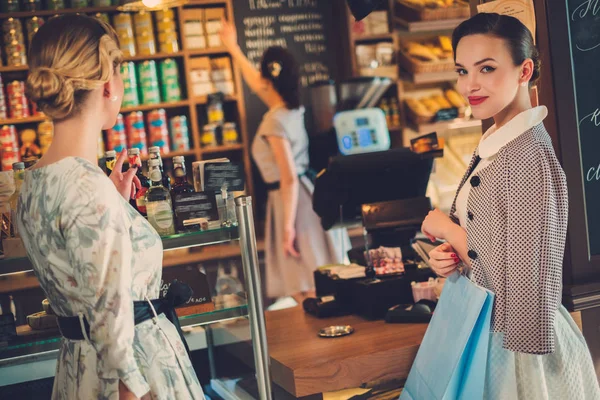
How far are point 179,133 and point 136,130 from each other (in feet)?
1.02

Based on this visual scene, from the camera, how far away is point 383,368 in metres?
2.36

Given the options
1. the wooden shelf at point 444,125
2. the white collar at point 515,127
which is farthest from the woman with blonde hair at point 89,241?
the wooden shelf at point 444,125

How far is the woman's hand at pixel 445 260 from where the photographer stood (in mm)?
2160

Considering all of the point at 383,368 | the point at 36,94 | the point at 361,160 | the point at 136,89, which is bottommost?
the point at 383,368

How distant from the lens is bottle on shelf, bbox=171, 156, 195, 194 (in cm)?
219

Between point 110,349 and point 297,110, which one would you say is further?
point 297,110

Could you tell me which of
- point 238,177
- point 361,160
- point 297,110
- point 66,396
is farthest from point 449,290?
point 297,110

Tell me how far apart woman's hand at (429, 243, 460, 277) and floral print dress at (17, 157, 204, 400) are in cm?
79

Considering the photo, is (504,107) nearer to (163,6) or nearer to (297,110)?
(163,6)

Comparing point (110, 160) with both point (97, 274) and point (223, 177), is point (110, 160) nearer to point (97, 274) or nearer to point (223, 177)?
point (223, 177)

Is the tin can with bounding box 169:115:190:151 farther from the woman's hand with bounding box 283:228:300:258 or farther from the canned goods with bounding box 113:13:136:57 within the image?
the woman's hand with bounding box 283:228:300:258

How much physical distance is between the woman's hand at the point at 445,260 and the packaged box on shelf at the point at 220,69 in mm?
3725

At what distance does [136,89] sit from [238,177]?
11.5ft

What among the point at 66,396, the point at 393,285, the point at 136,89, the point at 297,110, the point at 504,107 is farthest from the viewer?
the point at 136,89
